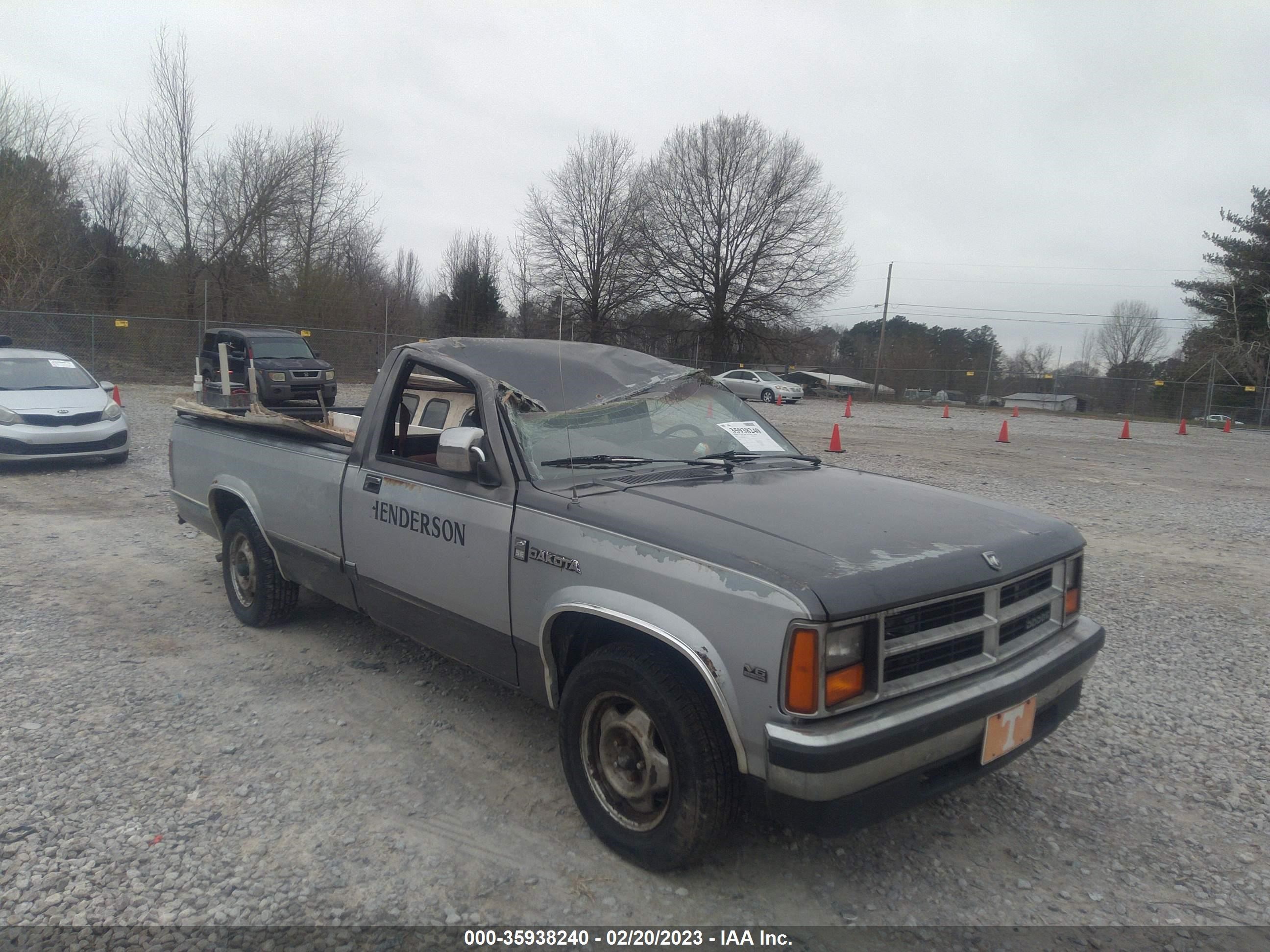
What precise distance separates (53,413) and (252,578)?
760 cm

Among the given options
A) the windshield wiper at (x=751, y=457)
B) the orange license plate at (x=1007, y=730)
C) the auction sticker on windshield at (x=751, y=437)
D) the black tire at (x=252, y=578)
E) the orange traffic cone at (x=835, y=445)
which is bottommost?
the black tire at (x=252, y=578)

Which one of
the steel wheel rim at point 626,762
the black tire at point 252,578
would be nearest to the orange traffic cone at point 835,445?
the black tire at point 252,578

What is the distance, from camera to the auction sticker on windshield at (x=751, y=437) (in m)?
4.14

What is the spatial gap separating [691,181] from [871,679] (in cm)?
4748

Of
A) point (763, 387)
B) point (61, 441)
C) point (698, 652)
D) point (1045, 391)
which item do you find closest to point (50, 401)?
point (61, 441)

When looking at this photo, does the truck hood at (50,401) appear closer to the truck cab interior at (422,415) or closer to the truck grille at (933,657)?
the truck cab interior at (422,415)

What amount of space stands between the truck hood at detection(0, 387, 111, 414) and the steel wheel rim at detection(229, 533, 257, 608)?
7.37m

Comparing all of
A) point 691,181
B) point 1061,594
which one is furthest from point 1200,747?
point 691,181

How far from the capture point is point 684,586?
2645 mm

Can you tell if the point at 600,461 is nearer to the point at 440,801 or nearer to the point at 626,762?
the point at 626,762

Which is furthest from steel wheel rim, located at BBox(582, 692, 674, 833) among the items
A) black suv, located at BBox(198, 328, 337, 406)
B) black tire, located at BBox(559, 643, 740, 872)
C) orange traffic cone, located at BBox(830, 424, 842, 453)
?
black suv, located at BBox(198, 328, 337, 406)

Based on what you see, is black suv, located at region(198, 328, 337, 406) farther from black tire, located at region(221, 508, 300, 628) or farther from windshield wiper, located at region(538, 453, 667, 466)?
windshield wiper, located at region(538, 453, 667, 466)

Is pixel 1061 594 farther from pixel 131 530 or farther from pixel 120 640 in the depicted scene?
pixel 131 530

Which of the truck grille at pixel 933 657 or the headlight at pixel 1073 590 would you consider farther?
the headlight at pixel 1073 590
